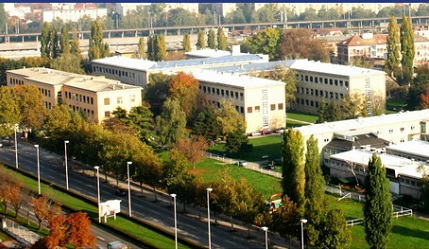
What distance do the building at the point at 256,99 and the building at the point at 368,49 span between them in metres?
12.3

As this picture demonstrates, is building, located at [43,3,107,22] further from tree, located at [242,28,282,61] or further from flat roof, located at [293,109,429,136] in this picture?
flat roof, located at [293,109,429,136]

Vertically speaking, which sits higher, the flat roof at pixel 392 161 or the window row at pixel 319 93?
the window row at pixel 319 93

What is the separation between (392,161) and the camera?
53.1 feet

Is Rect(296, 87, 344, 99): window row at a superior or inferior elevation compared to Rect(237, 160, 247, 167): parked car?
superior

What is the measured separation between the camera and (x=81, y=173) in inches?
710

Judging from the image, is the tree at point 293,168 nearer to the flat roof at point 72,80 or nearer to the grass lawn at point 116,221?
the grass lawn at point 116,221

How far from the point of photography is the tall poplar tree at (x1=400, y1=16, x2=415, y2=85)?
2792cm

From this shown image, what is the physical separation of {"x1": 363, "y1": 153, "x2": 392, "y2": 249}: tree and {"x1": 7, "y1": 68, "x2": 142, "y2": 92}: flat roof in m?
11.9

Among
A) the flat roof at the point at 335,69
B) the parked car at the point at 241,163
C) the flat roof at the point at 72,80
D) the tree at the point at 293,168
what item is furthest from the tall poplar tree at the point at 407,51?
the tree at the point at 293,168

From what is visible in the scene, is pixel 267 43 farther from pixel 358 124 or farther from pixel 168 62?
pixel 358 124

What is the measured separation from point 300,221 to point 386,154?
572 centimetres

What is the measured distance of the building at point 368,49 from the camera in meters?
35.0

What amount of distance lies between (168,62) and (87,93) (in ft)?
18.8

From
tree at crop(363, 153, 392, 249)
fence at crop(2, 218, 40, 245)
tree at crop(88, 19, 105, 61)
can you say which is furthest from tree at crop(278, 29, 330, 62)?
tree at crop(363, 153, 392, 249)
